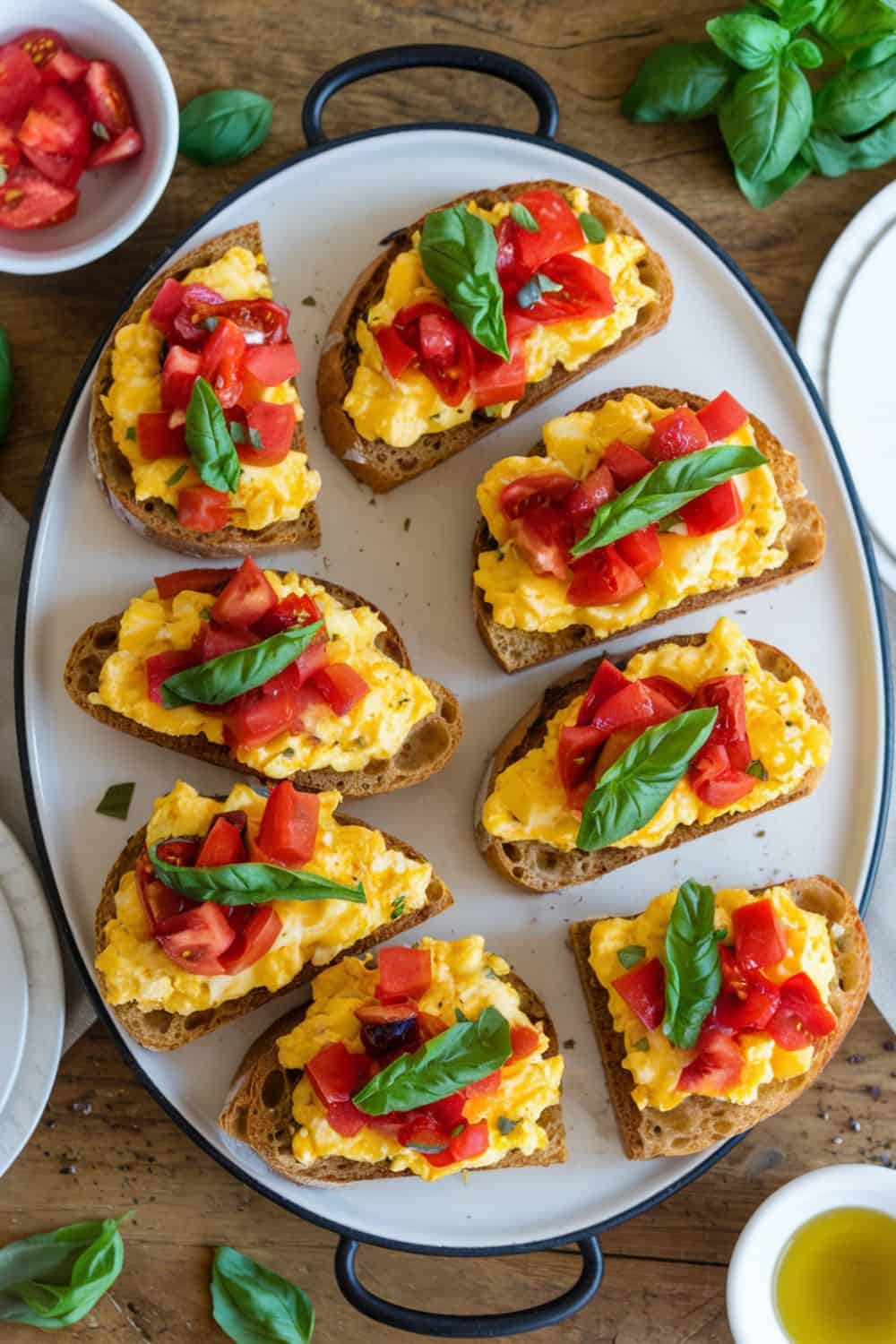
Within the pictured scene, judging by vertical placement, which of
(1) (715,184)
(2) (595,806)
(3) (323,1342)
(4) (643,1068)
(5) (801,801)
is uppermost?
(1) (715,184)

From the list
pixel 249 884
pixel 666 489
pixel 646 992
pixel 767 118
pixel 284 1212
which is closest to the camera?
pixel 249 884

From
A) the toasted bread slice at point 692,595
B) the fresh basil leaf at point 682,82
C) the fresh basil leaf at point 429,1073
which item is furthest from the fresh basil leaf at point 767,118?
the fresh basil leaf at point 429,1073

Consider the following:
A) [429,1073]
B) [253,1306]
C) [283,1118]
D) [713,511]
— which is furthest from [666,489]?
[253,1306]

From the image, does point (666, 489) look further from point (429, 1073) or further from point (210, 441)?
point (429, 1073)

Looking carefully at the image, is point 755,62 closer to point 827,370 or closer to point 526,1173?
point 827,370

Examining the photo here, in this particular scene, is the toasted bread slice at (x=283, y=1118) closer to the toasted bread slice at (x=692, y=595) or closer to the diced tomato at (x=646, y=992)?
the diced tomato at (x=646, y=992)

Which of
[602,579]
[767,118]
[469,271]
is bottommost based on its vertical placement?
[602,579]

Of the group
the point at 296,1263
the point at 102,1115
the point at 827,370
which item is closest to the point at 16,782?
the point at 102,1115
